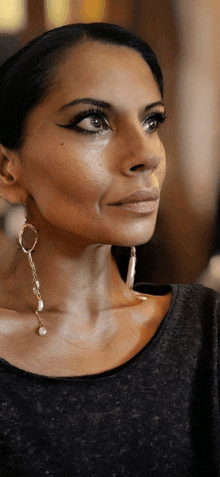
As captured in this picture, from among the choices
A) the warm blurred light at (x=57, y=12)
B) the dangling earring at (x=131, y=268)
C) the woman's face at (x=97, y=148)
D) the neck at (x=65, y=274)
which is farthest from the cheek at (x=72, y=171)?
the warm blurred light at (x=57, y=12)

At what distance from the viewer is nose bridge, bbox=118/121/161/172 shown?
791 millimetres

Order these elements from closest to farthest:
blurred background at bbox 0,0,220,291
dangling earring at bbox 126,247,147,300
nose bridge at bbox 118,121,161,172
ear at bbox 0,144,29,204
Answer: nose bridge at bbox 118,121,161,172
ear at bbox 0,144,29,204
dangling earring at bbox 126,247,147,300
blurred background at bbox 0,0,220,291

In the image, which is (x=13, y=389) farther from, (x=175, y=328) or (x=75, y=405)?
(x=175, y=328)

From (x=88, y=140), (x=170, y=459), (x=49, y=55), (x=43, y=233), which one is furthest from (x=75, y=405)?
(x=49, y=55)

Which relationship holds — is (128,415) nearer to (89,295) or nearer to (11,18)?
(89,295)

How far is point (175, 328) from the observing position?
Answer: 98 centimetres

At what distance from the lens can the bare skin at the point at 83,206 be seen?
806 millimetres

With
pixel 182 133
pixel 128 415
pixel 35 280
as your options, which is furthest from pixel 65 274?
pixel 182 133

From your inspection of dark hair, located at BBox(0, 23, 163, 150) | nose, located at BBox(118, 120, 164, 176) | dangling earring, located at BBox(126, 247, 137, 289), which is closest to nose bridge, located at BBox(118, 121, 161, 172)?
nose, located at BBox(118, 120, 164, 176)

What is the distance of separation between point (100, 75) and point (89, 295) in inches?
14.6

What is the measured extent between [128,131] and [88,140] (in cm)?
6

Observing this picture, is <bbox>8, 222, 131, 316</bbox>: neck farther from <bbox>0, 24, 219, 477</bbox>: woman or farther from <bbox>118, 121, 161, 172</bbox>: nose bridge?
<bbox>118, 121, 161, 172</bbox>: nose bridge

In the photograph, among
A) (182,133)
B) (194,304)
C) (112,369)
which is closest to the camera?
(112,369)

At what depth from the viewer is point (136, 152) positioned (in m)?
0.80
